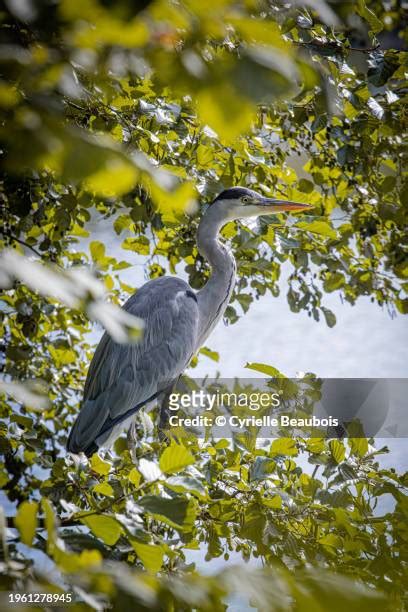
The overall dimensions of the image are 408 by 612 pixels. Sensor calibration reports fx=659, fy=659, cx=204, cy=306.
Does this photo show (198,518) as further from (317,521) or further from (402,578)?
(402,578)

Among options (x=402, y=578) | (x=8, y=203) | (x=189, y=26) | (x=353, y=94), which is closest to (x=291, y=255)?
(x=353, y=94)


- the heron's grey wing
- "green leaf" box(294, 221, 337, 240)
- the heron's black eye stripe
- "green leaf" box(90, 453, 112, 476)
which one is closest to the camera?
"green leaf" box(90, 453, 112, 476)

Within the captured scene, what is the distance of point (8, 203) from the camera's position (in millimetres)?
1519

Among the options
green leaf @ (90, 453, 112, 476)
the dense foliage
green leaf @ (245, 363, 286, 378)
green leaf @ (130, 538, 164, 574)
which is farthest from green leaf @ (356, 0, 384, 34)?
green leaf @ (130, 538, 164, 574)

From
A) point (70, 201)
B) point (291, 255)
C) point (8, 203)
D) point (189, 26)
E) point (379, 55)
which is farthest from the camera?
point (291, 255)

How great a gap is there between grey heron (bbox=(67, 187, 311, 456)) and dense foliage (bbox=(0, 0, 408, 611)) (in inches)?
2.6

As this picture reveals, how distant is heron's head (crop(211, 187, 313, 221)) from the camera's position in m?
1.87

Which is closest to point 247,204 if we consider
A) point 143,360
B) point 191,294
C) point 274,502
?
point 191,294

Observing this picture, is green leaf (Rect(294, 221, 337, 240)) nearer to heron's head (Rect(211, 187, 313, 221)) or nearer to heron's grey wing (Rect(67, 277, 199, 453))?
heron's head (Rect(211, 187, 313, 221))

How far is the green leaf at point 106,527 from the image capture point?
509mm

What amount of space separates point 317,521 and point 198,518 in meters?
0.19

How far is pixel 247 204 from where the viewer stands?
189 centimetres

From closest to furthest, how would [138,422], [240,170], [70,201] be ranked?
[70,201], [240,170], [138,422]

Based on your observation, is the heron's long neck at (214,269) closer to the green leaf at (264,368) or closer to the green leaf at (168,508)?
the green leaf at (264,368)
